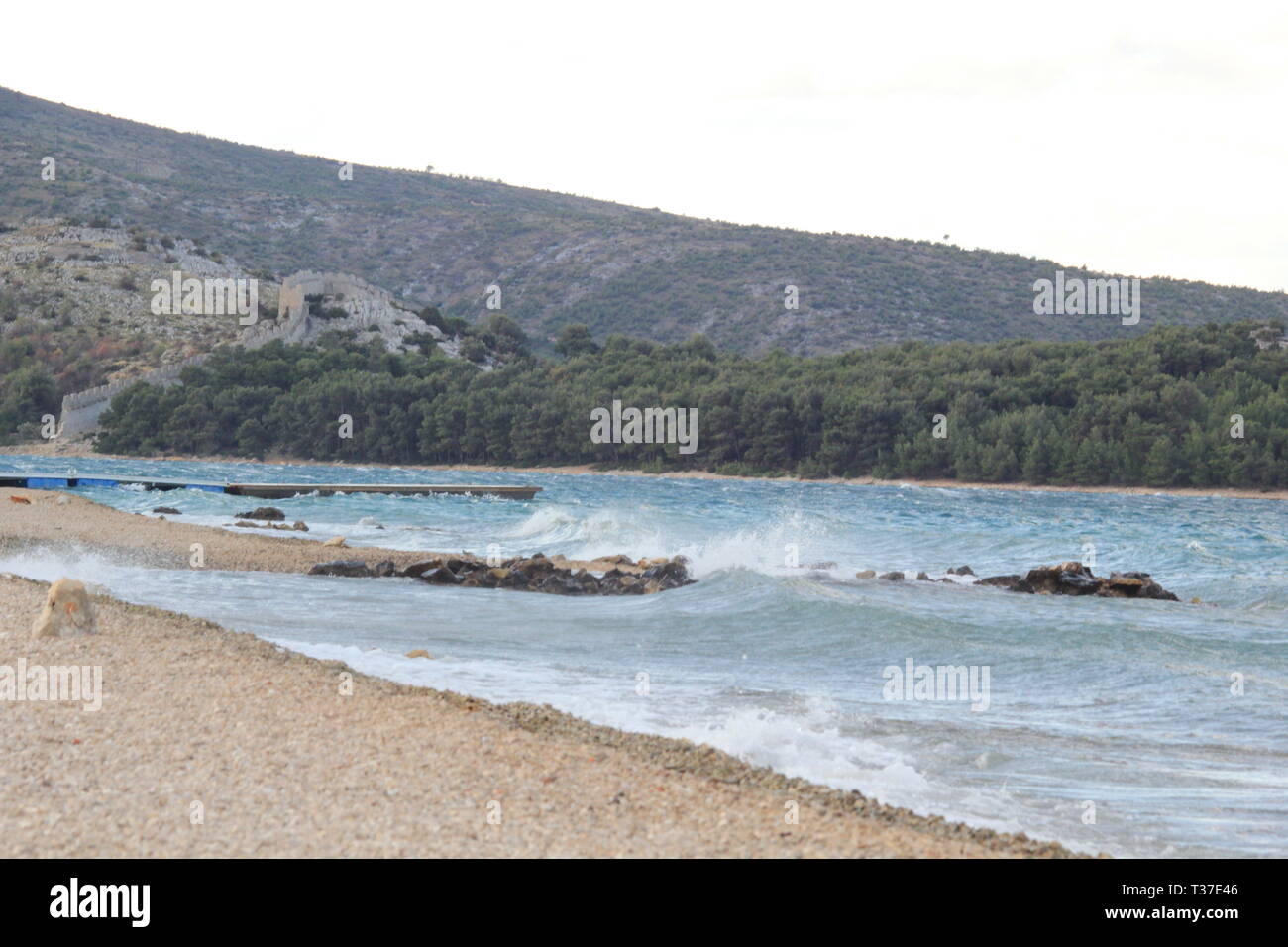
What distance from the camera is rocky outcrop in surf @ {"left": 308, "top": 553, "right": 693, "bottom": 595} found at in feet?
60.2

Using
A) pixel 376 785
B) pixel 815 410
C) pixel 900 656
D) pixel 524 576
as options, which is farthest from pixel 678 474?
A: pixel 376 785

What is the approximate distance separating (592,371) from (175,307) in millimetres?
27117

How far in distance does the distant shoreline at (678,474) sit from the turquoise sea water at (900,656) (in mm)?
24339

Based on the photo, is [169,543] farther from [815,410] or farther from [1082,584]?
[815,410]

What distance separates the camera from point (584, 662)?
11.4 metres

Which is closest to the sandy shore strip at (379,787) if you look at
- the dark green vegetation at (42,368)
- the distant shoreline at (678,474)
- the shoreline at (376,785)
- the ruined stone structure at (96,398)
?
the shoreline at (376,785)

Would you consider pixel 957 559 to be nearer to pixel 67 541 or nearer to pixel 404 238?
pixel 67 541

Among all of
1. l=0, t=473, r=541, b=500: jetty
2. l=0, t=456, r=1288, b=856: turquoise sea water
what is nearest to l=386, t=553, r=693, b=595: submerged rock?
l=0, t=456, r=1288, b=856: turquoise sea water

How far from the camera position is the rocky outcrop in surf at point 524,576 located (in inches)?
722

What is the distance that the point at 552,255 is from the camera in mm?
115125

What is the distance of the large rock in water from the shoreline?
40.8 ft

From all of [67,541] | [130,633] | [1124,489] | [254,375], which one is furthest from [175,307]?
[130,633]

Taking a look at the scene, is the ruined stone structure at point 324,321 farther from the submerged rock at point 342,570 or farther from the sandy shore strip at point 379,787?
the sandy shore strip at point 379,787

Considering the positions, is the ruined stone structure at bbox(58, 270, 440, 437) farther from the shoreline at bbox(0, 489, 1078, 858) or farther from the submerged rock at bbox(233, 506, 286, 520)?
the shoreline at bbox(0, 489, 1078, 858)
